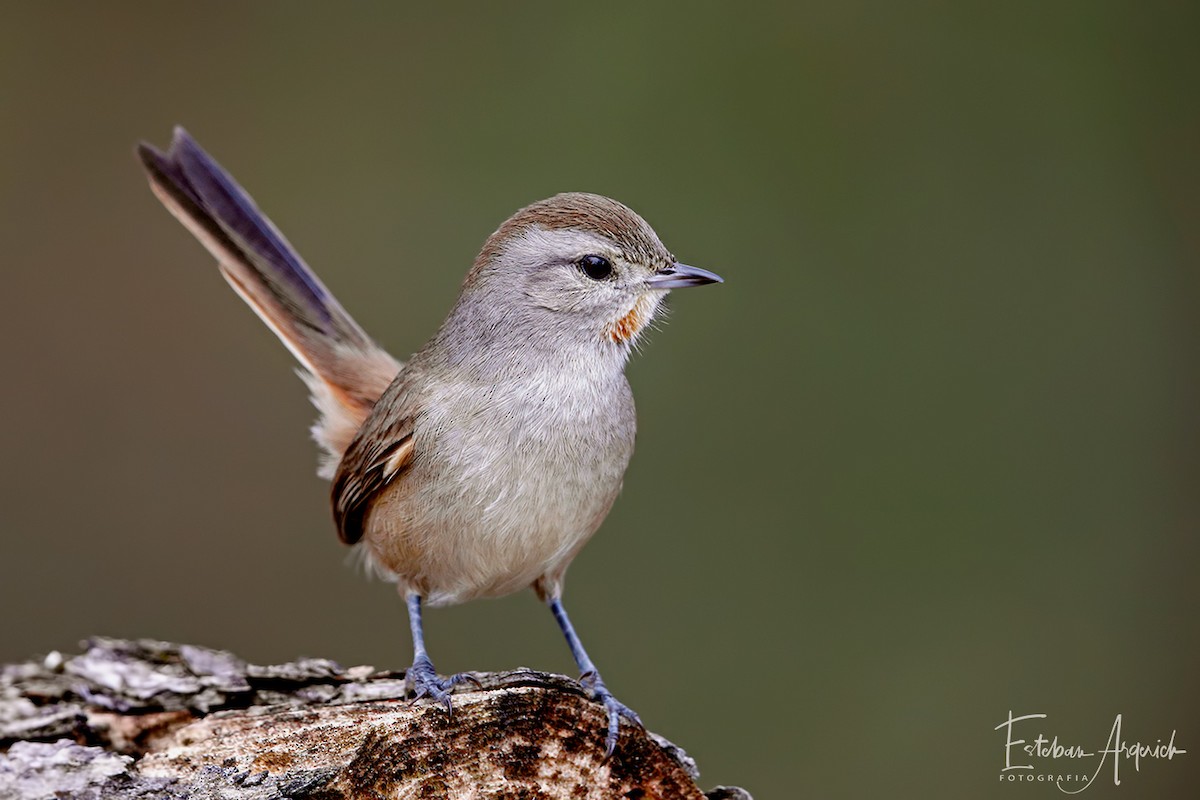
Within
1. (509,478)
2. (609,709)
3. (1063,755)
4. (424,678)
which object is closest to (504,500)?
(509,478)

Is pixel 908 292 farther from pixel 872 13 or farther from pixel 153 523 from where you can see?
pixel 153 523

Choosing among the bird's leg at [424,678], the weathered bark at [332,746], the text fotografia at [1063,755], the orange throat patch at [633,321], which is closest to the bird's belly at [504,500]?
the bird's leg at [424,678]

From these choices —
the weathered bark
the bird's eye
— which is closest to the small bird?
the bird's eye

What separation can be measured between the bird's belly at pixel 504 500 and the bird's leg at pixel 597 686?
14.3 inches

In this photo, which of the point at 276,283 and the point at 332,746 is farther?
the point at 276,283

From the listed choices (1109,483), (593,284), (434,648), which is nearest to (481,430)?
(593,284)

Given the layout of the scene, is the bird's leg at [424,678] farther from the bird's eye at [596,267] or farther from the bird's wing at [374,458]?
the bird's eye at [596,267]

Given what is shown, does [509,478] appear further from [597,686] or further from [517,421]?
[597,686]

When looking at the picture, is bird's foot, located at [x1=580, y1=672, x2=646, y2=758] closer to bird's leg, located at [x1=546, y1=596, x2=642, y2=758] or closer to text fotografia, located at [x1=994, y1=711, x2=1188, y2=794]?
bird's leg, located at [x1=546, y1=596, x2=642, y2=758]

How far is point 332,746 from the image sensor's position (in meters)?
3.26

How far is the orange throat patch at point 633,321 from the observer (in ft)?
13.1

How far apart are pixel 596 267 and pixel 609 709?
1.40 m

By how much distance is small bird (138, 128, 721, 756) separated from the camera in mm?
3805

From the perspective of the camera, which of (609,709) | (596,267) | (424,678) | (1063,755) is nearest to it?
(609,709)
